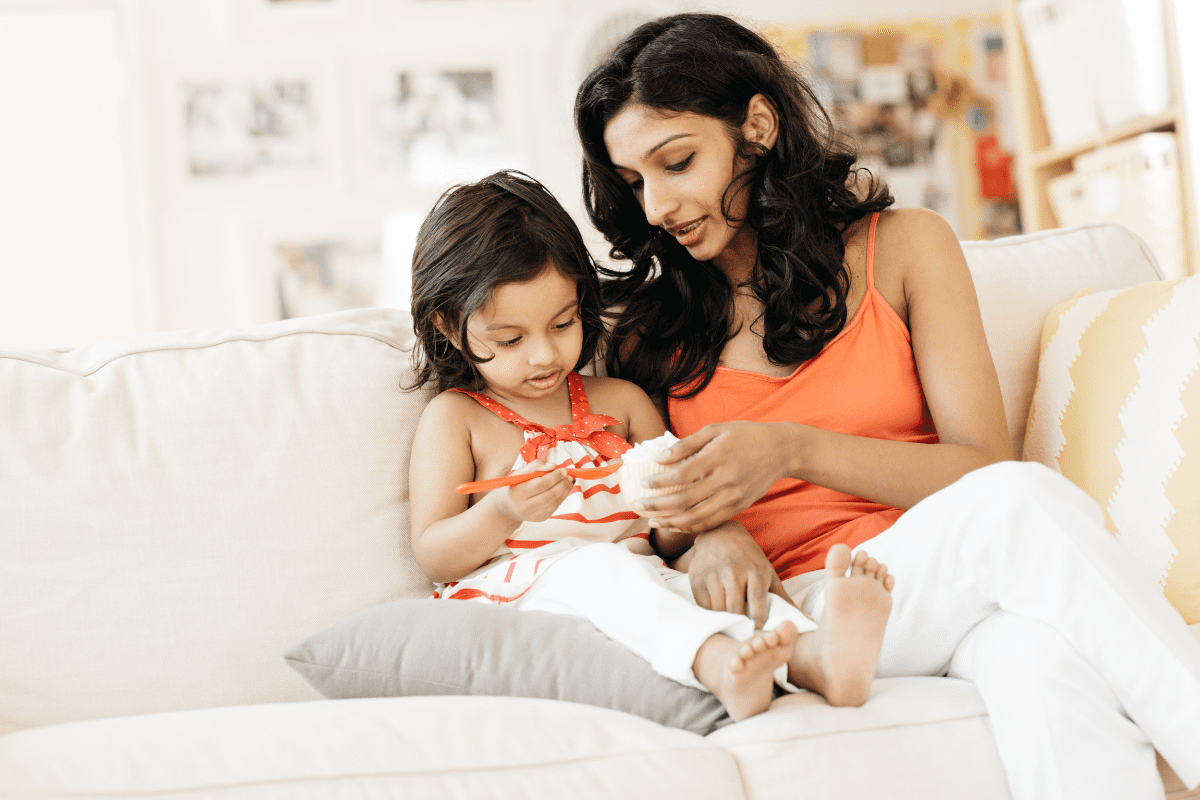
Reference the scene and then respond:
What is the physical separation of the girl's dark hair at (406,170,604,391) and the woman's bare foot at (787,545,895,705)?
0.59m

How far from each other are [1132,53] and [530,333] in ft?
6.55

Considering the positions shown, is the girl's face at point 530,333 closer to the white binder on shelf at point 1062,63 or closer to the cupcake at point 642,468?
the cupcake at point 642,468

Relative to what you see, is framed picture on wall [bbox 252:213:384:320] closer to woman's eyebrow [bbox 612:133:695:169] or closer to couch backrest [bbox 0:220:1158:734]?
couch backrest [bbox 0:220:1158:734]

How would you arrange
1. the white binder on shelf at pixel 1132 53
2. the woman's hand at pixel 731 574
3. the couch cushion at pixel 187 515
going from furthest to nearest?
1. the white binder on shelf at pixel 1132 53
2. the couch cushion at pixel 187 515
3. the woman's hand at pixel 731 574

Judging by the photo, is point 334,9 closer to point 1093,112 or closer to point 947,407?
point 1093,112

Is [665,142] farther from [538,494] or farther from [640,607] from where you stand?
[640,607]

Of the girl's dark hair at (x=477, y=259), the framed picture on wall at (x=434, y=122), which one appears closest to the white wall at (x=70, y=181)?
the framed picture on wall at (x=434, y=122)

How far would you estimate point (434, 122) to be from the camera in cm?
323

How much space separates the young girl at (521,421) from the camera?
117 centimetres

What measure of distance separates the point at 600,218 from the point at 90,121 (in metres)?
2.28

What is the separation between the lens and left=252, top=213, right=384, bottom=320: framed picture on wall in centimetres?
316

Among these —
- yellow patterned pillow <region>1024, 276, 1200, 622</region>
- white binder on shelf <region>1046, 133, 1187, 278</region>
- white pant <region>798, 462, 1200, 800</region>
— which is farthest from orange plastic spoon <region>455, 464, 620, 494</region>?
white binder on shelf <region>1046, 133, 1187, 278</region>

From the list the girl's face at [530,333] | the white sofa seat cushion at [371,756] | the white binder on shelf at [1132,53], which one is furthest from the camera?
the white binder on shelf at [1132,53]

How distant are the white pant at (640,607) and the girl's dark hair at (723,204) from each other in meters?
0.37
